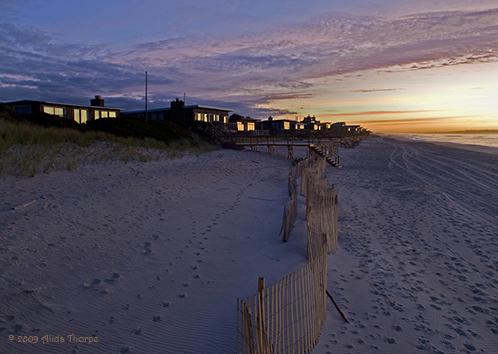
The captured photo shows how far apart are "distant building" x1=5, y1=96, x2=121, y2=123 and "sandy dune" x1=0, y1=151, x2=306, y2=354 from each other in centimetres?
3290

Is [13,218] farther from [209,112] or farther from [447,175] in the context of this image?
[209,112]

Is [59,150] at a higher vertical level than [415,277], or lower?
higher

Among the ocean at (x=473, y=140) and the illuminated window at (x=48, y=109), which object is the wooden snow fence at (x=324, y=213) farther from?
the ocean at (x=473, y=140)

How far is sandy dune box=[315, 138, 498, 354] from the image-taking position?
16.7 feet

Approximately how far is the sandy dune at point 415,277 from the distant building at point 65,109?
123ft

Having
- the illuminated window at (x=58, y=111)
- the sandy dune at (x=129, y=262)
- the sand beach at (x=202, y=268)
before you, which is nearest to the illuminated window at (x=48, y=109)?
the illuminated window at (x=58, y=111)

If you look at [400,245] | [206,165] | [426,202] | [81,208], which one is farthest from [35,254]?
[206,165]

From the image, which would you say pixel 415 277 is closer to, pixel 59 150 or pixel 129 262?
pixel 129 262

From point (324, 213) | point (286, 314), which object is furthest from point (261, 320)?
point (324, 213)

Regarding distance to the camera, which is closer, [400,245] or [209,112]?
[400,245]

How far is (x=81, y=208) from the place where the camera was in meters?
9.67

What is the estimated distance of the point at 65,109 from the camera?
141 ft

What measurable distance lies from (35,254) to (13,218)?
236 centimetres

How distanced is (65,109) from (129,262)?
42.0m
